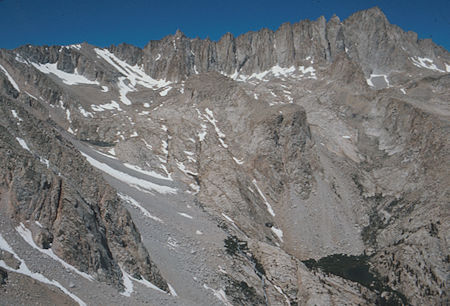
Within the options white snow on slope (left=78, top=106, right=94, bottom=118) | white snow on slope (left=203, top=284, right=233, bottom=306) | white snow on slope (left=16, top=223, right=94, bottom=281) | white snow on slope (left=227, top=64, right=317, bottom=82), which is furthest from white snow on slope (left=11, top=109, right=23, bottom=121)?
white snow on slope (left=227, top=64, right=317, bottom=82)

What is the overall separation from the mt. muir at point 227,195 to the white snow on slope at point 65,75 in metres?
13.1

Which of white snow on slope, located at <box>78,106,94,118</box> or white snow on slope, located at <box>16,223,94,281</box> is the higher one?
white snow on slope, located at <box>78,106,94,118</box>

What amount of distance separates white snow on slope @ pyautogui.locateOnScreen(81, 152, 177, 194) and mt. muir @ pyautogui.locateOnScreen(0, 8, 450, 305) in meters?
0.36

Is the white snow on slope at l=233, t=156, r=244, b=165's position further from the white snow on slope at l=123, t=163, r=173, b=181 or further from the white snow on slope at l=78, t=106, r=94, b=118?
the white snow on slope at l=78, t=106, r=94, b=118

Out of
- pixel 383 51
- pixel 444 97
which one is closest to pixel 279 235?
pixel 444 97

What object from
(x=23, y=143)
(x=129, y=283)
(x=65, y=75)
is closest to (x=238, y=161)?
(x=129, y=283)

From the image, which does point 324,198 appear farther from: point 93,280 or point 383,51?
point 383,51

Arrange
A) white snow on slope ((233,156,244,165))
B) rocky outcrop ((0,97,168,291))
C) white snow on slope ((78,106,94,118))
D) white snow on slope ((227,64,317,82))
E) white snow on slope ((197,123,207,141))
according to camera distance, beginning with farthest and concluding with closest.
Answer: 1. white snow on slope ((227,64,317,82))
2. white snow on slope ((78,106,94,118))
3. white snow on slope ((197,123,207,141))
4. white snow on slope ((233,156,244,165))
5. rocky outcrop ((0,97,168,291))

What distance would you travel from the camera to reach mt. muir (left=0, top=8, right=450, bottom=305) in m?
27.8

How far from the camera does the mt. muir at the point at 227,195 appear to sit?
27.8 m

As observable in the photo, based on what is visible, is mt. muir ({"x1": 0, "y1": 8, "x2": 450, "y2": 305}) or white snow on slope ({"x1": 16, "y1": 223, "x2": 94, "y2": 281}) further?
mt. muir ({"x1": 0, "y1": 8, "x2": 450, "y2": 305})

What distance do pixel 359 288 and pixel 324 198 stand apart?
73.4ft

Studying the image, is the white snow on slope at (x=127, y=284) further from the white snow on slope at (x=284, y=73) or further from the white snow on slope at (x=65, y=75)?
the white snow on slope at (x=284, y=73)

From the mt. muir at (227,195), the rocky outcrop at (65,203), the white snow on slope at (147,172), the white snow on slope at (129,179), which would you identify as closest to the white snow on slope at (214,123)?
the mt. muir at (227,195)
